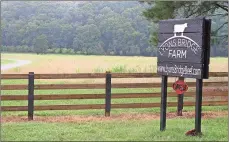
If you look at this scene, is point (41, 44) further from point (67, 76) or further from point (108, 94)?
point (108, 94)

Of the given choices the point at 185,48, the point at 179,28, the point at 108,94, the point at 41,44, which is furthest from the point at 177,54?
the point at 41,44

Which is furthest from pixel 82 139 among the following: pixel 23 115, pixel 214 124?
pixel 23 115

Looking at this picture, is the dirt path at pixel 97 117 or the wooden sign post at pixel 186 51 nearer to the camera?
the wooden sign post at pixel 186 51

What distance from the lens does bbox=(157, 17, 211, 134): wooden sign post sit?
7.08 m

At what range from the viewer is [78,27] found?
60.3m

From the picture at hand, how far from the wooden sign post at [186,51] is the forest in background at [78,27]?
145 ft

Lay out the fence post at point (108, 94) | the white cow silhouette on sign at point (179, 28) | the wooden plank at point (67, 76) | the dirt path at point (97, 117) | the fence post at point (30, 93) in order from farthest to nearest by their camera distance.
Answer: the fence post at point (108, 94) < the wooden plank at point (67, 76) < the fence post at point (30, 93) < the dirt path at point (97, 117) < the white cow silhouette on sign at point (179, 28)

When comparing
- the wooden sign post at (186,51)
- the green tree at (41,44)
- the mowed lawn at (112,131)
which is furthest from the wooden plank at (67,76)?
the green tree at (41,44)

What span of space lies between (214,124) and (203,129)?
0.85 metres

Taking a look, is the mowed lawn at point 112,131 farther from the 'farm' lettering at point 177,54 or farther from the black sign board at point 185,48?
the 'farm' lettering at point 177,54

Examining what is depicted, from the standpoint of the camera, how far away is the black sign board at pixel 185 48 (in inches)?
279

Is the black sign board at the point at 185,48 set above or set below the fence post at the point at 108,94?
above

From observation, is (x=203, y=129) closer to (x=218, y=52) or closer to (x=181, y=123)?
(x=181, y=123)

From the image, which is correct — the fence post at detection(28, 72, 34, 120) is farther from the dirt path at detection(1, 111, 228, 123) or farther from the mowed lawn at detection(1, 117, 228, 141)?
the mowed lawn at detection(1, 117, 228, 141)
